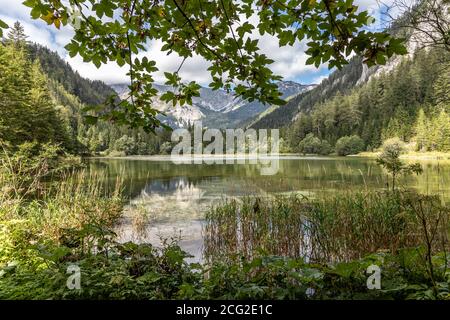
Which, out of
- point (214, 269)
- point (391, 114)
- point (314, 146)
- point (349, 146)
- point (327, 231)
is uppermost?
point (391, 114)

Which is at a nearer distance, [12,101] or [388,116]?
[12,101]

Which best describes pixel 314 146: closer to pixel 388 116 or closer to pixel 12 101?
pixel 388 116

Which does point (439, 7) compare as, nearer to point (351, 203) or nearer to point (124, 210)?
point (351, 203)

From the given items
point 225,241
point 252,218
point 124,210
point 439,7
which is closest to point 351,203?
point 252,218

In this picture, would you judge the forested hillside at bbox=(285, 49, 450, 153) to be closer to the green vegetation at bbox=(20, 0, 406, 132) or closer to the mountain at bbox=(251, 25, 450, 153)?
the mountain at bbox=(251, 25, 450, 153)

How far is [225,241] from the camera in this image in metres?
7.86

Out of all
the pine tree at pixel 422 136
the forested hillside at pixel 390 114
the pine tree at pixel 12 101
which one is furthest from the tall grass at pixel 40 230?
the pine tree at pixel 422 136

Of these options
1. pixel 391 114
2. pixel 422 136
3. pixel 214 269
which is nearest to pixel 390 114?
pixel 391 114

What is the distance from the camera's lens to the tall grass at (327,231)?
237 inches

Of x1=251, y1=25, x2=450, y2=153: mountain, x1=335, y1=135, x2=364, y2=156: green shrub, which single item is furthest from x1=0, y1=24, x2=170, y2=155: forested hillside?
x1=251, y1=25, x2=450, y2=153: mountain

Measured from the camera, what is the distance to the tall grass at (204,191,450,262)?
602 cm

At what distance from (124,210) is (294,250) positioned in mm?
7904

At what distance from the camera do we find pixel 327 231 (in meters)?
6.62

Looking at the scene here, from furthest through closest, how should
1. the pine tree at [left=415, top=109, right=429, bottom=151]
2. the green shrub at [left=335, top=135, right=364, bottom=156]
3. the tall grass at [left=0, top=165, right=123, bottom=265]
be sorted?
the green shrub at [left=335, top=135, right=364, bottom=156], the pine tree at [left=415, top=109, right=429, bottom=151], the tall grass at [left=0, top=165, right=123, bottom=265]
